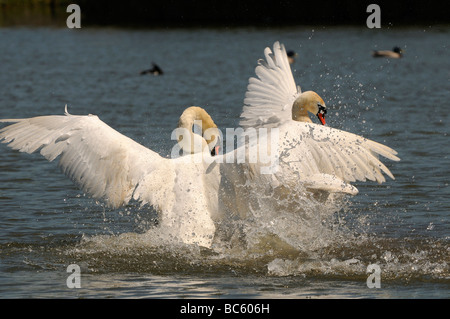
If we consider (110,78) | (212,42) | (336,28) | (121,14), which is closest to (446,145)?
(110,78)

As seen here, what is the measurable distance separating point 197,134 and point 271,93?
1.61 metres

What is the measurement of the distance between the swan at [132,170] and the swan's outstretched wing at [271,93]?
1659mm

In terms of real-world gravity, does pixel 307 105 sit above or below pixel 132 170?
above

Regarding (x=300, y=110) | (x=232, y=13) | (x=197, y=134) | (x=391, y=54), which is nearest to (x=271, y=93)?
(x=300, y=110)

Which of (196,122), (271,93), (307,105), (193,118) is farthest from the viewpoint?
(271,93)

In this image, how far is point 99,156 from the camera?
8305 millimetres

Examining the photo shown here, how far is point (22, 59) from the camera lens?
99.3 feet

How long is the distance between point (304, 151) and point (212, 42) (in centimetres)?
2973

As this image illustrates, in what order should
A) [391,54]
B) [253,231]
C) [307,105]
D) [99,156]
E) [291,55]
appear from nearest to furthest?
[99,156] → [253,231] → [307,105] → [291,55] → [391,54]

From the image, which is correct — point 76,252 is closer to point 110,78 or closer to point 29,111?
point 29,111

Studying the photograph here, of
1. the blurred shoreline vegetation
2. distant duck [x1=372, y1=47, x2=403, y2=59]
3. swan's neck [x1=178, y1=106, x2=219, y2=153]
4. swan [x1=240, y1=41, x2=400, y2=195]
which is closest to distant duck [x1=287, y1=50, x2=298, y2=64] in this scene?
distant duck [x1=372, y1=47, x2=403, y2=59]

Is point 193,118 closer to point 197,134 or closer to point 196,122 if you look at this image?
point 197,134

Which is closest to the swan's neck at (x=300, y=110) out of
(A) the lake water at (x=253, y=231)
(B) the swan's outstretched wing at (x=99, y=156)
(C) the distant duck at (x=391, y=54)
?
(A) the lake water at (x=253, y=231)

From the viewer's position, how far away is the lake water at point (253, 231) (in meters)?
7.58
